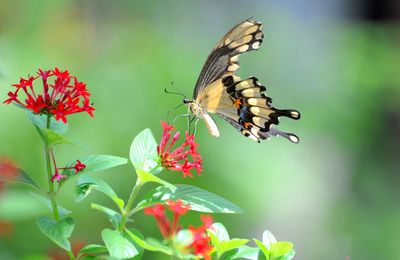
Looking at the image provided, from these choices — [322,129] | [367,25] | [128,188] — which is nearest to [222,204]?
[128,188]

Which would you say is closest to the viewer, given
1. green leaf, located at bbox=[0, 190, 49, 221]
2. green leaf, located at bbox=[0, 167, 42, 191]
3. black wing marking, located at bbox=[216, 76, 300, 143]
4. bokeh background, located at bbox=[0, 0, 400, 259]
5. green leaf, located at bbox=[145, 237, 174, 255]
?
green leaf, located at bbox=[145, 237, 174, 255]

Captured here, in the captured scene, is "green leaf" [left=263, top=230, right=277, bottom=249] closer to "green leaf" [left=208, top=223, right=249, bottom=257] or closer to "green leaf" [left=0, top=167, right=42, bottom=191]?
"green leaf" [left=208, top=223, right=249, bottom=257]

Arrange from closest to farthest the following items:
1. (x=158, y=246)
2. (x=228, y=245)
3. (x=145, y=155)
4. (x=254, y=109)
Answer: (x=158, y=246), (x=228, y=245), (x=145, y=155), (x=254, y=109)

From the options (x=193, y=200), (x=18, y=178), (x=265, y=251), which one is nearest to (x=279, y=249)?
(x=265, y=251)

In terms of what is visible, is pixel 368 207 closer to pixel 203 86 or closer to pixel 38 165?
pixel 38 165

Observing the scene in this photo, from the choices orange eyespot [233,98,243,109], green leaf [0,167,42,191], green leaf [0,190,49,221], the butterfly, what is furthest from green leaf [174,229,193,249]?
orange eyespot [233,98,243,109]

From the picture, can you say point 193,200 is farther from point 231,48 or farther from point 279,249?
point 231,48
